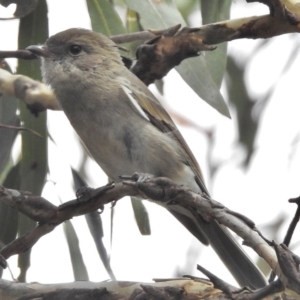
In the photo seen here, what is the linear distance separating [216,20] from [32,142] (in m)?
0.92

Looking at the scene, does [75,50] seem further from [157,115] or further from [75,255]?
[75,255]

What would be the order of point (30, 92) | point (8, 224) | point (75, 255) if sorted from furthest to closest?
point (30, 92), point (75, 255), point (8, 224)

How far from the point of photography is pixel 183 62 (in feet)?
9.66

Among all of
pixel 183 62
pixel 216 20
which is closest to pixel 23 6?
pixel 183 62

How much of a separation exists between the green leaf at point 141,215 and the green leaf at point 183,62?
520 mm

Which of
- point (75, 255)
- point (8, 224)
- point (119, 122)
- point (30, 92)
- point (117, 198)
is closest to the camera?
point (117, 198)

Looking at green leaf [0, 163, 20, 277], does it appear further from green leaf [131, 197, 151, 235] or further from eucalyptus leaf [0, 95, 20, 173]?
green leaf [131, 197, 151, 235]

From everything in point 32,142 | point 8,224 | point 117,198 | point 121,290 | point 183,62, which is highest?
point 183,62

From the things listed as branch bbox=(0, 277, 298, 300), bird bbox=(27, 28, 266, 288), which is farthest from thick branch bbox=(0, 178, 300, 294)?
bird bbox=(27, 28, 266, 288)

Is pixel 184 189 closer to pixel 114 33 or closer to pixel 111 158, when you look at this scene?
pixel 111 158

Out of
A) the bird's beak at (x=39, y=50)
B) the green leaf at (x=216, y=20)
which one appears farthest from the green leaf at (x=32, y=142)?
the green leaf at (x=216, y=20)

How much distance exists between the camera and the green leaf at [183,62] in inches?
111

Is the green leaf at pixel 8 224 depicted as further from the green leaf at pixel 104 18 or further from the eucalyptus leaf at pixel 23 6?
the green leaf at pixel 104 18

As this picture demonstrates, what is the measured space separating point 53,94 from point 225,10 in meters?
0.81
